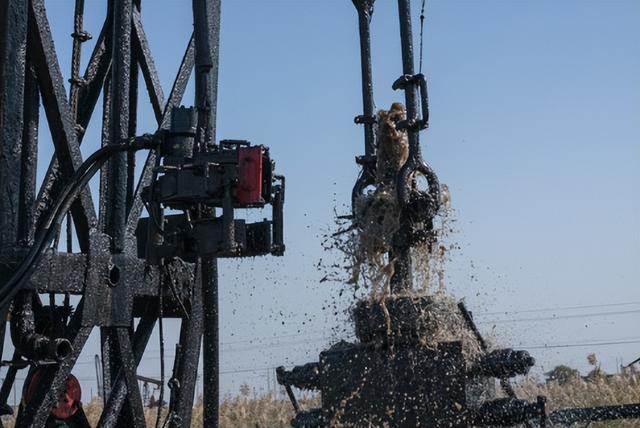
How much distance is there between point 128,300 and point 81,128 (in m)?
1.29

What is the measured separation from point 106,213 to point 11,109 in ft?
2.40

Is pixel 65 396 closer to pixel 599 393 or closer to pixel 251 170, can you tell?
pixel 251 170

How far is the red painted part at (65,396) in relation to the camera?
16.3ft

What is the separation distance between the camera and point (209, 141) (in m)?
5.01

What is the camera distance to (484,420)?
6.81 metres

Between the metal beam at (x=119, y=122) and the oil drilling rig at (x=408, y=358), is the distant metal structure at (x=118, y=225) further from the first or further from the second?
the oil drilling rig at (x=408, y=358)

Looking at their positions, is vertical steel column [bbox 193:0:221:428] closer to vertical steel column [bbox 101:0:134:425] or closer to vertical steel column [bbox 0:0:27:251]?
vertical steel column [bbox 101:0:134:425]

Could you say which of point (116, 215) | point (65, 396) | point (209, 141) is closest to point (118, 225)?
point (116, 215)

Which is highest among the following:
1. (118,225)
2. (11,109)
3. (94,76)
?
(94,76)

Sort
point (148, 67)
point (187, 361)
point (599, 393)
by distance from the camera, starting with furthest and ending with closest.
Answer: point (599, 393) → point (148, 67) → point (187, 361)

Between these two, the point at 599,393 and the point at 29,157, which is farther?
the point at 599,393

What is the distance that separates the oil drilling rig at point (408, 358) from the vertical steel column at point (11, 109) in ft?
9.47

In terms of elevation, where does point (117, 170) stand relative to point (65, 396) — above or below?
above

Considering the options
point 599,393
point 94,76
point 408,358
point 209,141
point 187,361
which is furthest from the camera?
point 599,393
